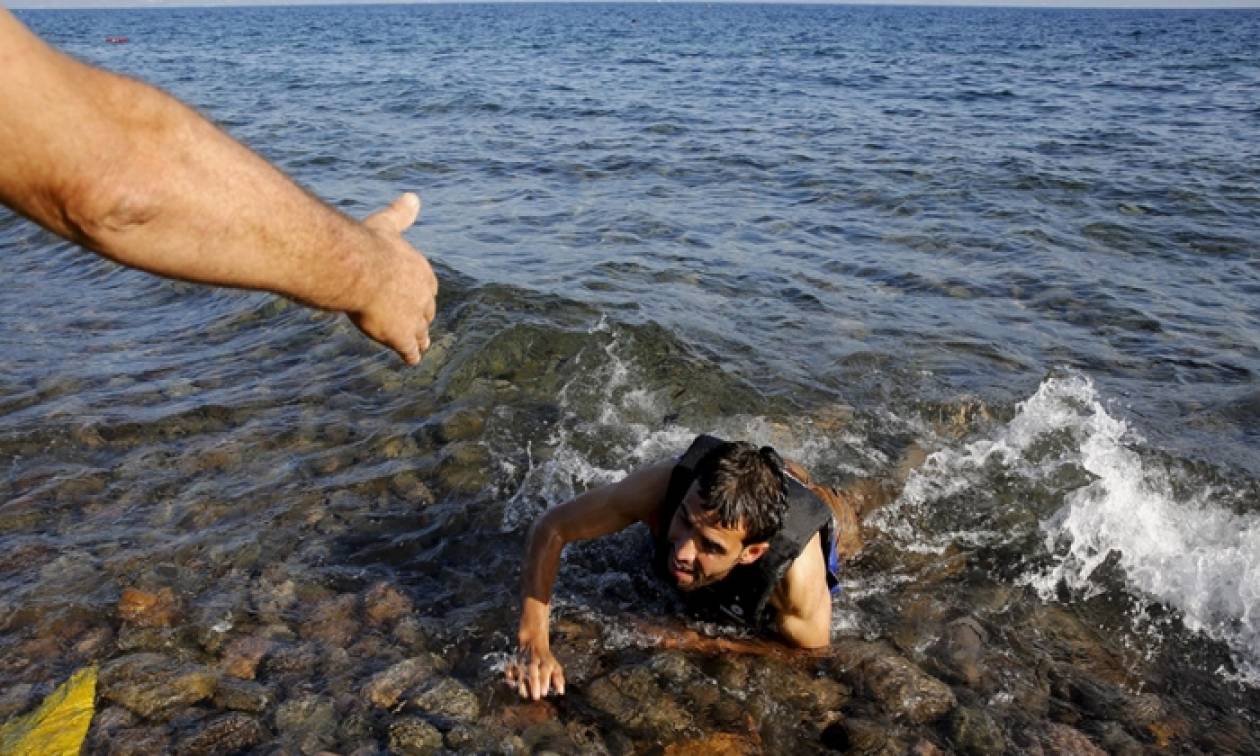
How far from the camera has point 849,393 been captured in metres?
7.75

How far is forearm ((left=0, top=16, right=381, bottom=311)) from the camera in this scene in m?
1.70

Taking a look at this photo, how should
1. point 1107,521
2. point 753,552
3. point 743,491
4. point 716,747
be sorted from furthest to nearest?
point 1107,521, point 753,552, point 743,491, point 716,747

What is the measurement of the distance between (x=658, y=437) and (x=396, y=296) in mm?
4685

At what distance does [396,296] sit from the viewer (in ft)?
7.92

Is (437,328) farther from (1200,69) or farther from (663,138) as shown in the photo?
(1200,69)

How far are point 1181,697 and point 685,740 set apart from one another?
244 centimetres

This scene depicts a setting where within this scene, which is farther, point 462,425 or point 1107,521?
point 462,425

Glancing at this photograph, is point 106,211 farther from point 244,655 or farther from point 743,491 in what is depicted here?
point 244,655

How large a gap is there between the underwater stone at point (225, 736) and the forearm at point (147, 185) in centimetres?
257

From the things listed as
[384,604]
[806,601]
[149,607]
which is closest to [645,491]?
[806,601]

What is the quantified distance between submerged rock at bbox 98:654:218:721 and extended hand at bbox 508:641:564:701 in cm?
129

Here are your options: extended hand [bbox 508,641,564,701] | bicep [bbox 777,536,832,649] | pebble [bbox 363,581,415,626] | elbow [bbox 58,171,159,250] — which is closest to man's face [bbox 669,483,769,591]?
bicep [bbox 777,536,832,649]

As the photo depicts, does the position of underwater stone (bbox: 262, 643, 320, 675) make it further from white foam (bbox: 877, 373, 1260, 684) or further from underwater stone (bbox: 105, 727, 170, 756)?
white foam (bbox: 877, 373, 1260, 684)

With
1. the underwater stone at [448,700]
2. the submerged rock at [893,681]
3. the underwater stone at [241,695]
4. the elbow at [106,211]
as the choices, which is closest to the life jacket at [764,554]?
the submerged rock at [893,681]
